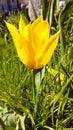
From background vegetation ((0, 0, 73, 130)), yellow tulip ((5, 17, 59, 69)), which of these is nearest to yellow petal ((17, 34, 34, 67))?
yellow tulip ((5, 17, 59, 69))

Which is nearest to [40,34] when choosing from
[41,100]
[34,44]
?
[34,44]

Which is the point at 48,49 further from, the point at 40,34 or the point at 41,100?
the point at 41,100

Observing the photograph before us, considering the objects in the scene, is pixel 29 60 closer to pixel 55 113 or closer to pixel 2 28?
pixel 55 113

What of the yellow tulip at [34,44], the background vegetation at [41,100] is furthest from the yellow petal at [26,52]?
the background vegetation at [41,100]

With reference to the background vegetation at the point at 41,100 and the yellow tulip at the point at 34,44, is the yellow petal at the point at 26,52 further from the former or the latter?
the background vegetation at the point at 41,100

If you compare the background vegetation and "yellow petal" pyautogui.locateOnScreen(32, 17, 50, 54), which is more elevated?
"yellow petal" pyautogui.locateOnScreen(32, 17, 50, 54)

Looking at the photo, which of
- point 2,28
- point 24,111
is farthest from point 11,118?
point 2,28

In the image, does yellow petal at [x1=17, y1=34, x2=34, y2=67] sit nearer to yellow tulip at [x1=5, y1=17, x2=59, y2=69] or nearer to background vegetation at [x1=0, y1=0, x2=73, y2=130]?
yellow tulip at [x1=5, y1=17, x2=59, y2=69]
